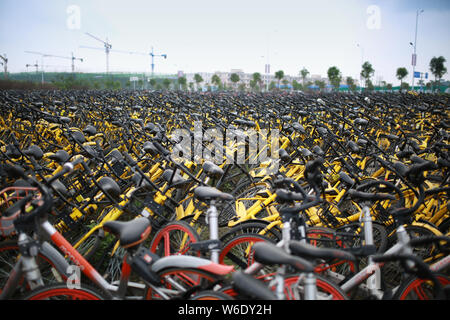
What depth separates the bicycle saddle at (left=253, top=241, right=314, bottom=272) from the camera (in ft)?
4.53

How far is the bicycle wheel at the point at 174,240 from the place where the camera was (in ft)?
7.74

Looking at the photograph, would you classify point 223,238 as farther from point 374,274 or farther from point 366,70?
point 366,70

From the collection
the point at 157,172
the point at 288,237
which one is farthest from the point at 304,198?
the point at 157,172

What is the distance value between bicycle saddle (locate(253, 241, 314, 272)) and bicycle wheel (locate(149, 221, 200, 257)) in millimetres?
859

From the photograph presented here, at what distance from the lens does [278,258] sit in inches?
56.9

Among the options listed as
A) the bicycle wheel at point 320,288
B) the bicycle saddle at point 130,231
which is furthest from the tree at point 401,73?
the bicycle saddle at point 130,231

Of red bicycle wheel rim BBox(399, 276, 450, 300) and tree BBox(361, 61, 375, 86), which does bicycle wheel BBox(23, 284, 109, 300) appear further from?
tree BBox(361, 61, 375, 86)

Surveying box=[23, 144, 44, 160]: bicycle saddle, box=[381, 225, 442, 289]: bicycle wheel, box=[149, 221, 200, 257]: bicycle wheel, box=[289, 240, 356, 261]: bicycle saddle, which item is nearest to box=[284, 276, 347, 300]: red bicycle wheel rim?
box=[289, 240, 356, 261]: bicycle saddle

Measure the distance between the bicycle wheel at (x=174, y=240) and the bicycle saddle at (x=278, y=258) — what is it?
0.86 m

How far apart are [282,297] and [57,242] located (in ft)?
4.37

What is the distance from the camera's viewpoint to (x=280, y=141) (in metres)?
5.28

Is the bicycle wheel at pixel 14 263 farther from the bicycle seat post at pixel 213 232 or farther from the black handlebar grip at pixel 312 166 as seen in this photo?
the black handlebar grip at pixel 312 166
